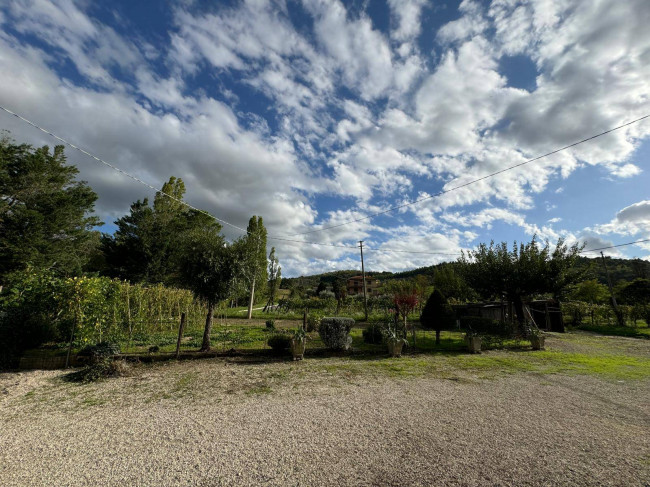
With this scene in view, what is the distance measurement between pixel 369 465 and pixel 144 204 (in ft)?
102

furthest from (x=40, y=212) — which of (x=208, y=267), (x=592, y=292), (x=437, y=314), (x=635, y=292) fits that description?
(x=635, y=292)

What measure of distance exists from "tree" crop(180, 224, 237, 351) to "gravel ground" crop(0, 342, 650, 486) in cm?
355

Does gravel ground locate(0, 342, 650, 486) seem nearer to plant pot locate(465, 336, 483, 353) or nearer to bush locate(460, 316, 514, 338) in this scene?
plant pot locate(465, 336, 483, 353)

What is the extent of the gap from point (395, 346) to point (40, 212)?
25.0 meters

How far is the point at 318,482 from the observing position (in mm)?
3064

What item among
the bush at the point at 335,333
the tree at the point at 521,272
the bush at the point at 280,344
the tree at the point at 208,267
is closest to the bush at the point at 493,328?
the tree at the point at 521,272

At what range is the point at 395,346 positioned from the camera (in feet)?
33.1

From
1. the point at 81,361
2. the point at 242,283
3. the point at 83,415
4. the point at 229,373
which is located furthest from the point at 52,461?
the point at 242,283

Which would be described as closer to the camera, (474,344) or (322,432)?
(322,432)

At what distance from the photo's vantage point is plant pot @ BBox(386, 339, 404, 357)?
397 inches

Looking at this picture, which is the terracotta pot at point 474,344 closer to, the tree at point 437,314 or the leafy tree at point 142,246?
the tree at point 437,314

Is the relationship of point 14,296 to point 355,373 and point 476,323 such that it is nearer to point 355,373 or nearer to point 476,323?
point 355,373

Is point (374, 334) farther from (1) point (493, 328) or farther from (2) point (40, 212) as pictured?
(2) point (40, 212)

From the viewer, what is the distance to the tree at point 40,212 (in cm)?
1789
